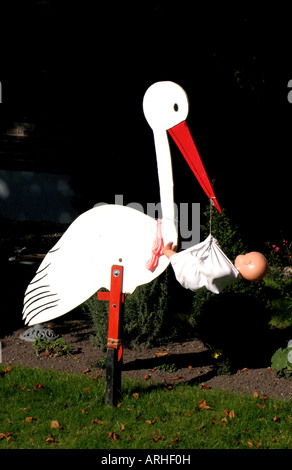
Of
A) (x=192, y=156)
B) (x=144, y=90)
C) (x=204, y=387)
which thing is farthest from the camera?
(x=144, y=90)

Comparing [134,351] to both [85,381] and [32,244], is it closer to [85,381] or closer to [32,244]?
[85,381]

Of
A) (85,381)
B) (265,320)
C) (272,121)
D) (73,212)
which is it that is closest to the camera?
(85,381)

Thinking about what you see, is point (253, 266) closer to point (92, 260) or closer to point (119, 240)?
point (119, 240)

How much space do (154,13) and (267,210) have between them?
→ 151 inches

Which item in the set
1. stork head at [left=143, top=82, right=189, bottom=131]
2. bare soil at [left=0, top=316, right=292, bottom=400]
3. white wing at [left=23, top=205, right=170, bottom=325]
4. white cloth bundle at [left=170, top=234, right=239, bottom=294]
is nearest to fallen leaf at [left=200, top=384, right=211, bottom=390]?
bare soil at [left=0, top=316, right=292, bottom=400]

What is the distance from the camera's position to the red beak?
158 inches

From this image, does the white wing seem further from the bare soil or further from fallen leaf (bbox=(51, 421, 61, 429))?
the bare soil

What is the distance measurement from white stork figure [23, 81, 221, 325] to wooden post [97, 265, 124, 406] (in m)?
0.07

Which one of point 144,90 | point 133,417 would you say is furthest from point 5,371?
point 144,90

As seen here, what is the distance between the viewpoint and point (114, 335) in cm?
455

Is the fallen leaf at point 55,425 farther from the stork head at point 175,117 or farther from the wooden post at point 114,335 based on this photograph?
the stork head at point 175,117

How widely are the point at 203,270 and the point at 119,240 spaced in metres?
0.83

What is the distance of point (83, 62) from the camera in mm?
7328
